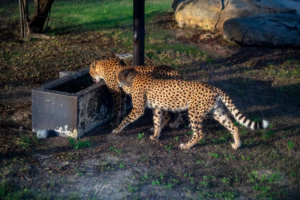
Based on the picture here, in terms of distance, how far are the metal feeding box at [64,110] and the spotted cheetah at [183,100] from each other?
0.47 metres

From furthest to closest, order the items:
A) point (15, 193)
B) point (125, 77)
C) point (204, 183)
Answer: point (125, 77), point (204, 183), point (15, 193)

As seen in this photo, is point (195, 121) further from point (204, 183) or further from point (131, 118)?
point (204, 183)

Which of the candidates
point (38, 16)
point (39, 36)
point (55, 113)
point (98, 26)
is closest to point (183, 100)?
point (55, 113)

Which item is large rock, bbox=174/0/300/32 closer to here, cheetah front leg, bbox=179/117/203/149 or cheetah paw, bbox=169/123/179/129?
cheetah paw, bbox=169/123/179/129

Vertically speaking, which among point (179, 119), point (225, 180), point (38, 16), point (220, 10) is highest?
point (220, 10)

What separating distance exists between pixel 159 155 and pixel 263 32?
7048 millimetres

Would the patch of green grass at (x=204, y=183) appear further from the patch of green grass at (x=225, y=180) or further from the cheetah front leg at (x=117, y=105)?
the cheetah front leg at (x=117, y=105)

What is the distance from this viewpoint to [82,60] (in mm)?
9945

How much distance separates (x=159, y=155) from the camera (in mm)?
5781

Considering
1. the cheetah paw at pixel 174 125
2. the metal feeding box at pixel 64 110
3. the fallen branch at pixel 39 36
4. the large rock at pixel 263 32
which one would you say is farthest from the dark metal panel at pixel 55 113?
the large rock at pixel 263 32

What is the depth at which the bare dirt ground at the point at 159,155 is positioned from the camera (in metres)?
4.85

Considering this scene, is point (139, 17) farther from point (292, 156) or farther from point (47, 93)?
point (292, 156)

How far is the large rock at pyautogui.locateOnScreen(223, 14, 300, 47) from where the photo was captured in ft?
37.5

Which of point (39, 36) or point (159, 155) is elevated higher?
point (39, 36)
